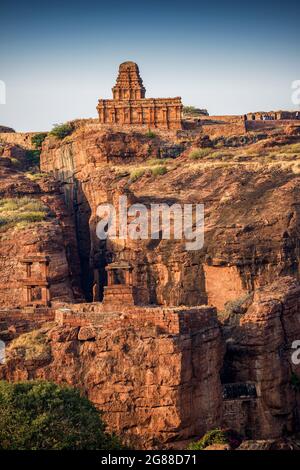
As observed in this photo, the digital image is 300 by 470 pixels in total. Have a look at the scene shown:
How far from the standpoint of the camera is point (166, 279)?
87.2 meters

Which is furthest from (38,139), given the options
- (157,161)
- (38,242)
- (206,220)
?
(206,220)

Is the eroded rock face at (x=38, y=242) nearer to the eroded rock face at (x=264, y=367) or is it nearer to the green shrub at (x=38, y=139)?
the eroded rock face at (x=264, y=367)

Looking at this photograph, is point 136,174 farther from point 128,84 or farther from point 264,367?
point 264,367

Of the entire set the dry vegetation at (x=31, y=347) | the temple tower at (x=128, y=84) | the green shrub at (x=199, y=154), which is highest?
the temple tower at (x=128, y=84)

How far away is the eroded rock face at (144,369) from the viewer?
72438 mm

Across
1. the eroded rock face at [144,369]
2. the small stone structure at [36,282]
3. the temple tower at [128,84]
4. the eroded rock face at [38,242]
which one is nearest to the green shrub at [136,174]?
the eroded rock face at [38,242]

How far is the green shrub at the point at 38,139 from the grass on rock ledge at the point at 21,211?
49.0 ft

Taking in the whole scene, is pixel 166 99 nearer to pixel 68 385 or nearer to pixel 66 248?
pixel 66 248

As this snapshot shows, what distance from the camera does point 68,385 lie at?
73.2 meters

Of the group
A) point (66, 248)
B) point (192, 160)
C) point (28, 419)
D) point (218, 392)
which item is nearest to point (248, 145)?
point (192, 160)

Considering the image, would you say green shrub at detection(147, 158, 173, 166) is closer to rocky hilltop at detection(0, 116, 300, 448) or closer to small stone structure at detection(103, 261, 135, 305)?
rocky hilltop at detection(0, 116, 300, 448)

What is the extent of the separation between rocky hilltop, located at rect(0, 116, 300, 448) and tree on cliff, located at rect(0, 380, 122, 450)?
292 centimetres

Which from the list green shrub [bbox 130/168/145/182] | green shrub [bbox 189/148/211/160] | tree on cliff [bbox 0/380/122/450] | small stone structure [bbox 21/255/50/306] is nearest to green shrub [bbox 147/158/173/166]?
green shrub [bbox 189/148/211/160]

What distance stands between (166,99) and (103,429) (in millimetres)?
40352
